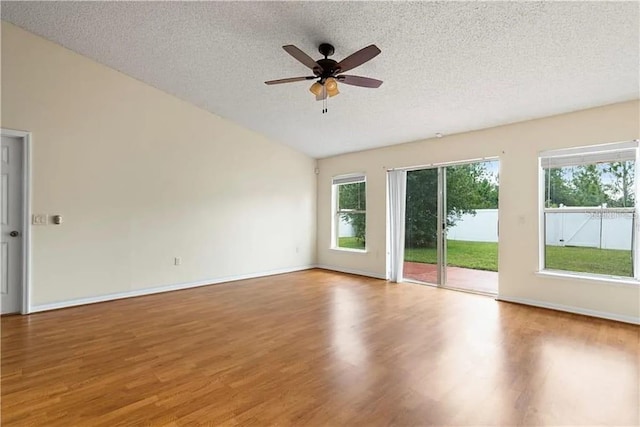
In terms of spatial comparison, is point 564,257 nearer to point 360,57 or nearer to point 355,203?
point 355,203

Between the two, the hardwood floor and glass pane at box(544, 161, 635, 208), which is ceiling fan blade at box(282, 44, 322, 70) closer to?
the hardwood floor

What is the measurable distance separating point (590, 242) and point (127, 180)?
6300 mm

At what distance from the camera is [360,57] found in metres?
2.67

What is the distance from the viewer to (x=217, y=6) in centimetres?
303

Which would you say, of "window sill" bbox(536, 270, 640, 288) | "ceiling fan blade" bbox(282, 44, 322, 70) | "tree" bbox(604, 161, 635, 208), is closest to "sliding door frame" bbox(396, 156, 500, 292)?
"window sill" bbox(536, 270, 640, 288)

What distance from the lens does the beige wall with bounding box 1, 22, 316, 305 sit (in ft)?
13.2

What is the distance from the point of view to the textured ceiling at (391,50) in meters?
2.70

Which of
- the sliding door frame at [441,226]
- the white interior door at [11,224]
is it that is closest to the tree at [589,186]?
the sliding door frame at [441,226]

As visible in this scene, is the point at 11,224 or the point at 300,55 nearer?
the point at 300,55

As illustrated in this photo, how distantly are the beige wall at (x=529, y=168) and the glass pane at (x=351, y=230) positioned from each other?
69 cm

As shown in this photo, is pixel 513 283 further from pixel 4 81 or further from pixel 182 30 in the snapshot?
pixel 4 81

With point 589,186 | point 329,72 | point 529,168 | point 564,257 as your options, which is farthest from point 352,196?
point 329,72

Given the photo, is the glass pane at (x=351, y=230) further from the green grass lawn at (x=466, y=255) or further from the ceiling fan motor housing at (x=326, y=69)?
the ceiling fan motor housing at (x=326, y=69)

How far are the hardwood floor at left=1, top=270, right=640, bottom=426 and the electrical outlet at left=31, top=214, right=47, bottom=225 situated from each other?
1125 millimetres
